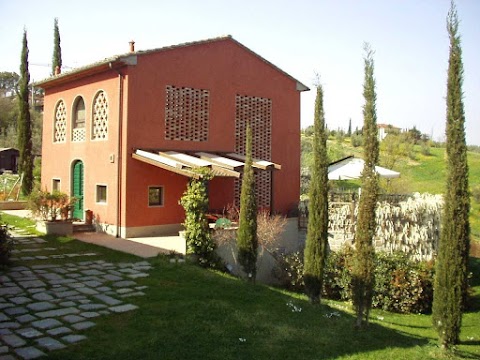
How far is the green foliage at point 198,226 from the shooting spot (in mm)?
12578

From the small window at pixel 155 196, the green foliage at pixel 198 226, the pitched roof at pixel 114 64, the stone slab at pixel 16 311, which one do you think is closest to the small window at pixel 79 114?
the pitched roof at pixel 114 64

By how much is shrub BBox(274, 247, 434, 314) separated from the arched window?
35.9 ft

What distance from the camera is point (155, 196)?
17.0 metres

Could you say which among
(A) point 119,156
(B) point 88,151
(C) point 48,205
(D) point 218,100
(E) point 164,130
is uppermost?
(D) point 218,100

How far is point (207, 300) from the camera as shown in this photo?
29.5 ft

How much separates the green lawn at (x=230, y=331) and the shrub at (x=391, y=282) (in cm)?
251

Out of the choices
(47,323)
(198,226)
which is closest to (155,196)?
(198,226)

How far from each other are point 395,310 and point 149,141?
10346mm

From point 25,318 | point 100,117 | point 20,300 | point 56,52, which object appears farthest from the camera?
point 56,52

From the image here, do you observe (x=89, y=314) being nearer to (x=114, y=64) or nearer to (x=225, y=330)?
(x=225, y=330)

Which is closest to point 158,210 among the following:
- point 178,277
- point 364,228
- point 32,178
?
point 178,277

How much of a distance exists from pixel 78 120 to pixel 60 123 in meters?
1.85

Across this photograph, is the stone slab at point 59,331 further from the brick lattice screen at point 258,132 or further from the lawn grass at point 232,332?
the brick lattice screen at point 258,132

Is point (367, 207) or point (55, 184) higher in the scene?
point (55, 184)
